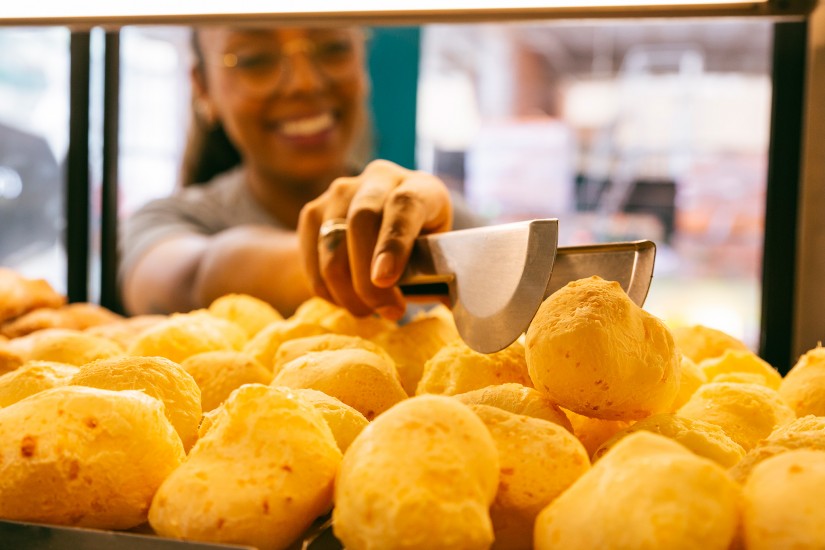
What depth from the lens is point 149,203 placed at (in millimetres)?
3025

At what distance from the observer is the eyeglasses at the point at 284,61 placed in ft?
8.83

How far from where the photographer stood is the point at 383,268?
1.20m

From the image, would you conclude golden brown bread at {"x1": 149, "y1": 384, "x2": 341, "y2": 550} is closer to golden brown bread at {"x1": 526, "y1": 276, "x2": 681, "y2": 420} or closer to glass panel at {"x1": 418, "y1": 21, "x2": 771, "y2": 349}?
golden brown bread at {"x1": 526, "y1": 276, "x2": 681, "y2": 420}

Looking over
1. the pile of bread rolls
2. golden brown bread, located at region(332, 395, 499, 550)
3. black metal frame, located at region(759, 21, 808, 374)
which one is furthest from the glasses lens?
golden brown bread, located at region(332, 395, 499, 550)

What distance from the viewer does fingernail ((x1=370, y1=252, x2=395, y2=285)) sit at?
1199mm

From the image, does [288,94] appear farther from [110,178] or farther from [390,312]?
[390,312]

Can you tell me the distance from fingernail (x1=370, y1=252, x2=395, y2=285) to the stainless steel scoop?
0.04 meters

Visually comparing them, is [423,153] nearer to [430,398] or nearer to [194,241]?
[194,241]

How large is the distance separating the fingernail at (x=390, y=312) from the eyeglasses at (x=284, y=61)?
1.59 m

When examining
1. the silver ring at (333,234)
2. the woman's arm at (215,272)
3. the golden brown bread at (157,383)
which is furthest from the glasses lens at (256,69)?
the golden brown bread at (157,383)

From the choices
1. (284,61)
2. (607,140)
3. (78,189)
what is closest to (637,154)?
(607,140)

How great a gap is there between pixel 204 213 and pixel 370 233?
1794 millimetres

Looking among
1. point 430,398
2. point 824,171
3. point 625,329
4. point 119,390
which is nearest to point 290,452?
point 430,398

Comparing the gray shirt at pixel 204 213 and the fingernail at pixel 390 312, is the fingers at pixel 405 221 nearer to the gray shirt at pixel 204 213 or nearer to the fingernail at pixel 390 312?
the fingernail at pixel 390 312
